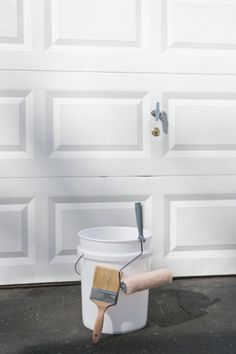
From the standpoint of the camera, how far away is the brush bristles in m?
1.97

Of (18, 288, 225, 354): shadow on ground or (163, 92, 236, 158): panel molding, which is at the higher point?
(163, 92, 236, 158): panel molding

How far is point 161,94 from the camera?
2.75 meters

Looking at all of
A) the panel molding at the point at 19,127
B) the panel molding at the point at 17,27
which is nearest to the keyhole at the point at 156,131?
the panel molding at the point at 19,127

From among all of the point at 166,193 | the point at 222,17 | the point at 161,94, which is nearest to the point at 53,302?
the point at 166,193

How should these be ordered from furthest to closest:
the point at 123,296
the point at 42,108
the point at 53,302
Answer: the point at 42,108
the point at 53,302
the point at 123,296

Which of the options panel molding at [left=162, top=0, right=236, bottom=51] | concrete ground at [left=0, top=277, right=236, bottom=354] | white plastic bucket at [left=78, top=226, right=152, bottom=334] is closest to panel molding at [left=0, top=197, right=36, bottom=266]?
concrete ground at [left=0, top=277, right=236, bottom=354]

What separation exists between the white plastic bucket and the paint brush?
0.06 metres

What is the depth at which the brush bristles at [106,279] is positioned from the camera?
77.7 inches

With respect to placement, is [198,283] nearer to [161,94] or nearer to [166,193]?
[166,193]

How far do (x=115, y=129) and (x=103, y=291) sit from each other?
1.05 meters

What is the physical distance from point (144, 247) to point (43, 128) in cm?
97

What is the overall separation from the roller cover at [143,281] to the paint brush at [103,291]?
0.04m

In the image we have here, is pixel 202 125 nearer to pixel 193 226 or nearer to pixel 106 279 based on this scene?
pixel 193 226

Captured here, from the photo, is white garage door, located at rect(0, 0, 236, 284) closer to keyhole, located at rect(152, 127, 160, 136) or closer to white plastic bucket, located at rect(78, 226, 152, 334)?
keyhole, located at rect(152, 127, 160, 136)
